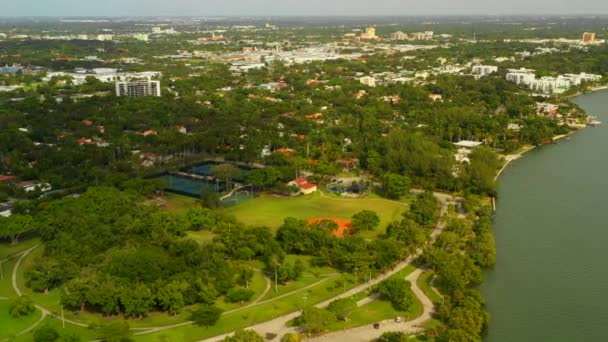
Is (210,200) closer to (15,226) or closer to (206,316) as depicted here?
(15,226)

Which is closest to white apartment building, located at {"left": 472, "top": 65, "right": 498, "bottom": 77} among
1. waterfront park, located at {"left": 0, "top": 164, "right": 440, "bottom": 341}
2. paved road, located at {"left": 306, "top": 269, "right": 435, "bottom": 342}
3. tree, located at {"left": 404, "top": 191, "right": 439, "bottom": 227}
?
tree, located at {"left": 404, "top": 191, "right": 439, "bottom": 227}

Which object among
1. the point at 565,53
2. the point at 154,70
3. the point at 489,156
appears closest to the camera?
the point at 489,156

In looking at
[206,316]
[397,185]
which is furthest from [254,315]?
[397,185]

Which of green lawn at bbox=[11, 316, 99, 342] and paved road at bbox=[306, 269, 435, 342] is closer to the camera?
green lawn at bbox=[11, 316, 99, 342]

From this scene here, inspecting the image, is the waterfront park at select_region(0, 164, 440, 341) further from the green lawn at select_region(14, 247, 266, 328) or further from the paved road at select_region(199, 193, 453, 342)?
the paved road at select_region(199, 193, 453, 342)

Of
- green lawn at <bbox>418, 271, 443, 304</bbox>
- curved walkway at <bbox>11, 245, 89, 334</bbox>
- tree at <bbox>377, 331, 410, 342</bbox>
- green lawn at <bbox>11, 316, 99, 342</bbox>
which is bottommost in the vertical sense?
curved walkway at <bbox>11, 245, 89, 334</bbox>

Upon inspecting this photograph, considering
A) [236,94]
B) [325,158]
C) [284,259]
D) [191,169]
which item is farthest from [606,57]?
[284,259]

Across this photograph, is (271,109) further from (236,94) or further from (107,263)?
(107,263)

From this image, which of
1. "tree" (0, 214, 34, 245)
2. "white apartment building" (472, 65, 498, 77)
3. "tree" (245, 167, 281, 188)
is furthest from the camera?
"white apartment building" (472, 65, 498, 77)
